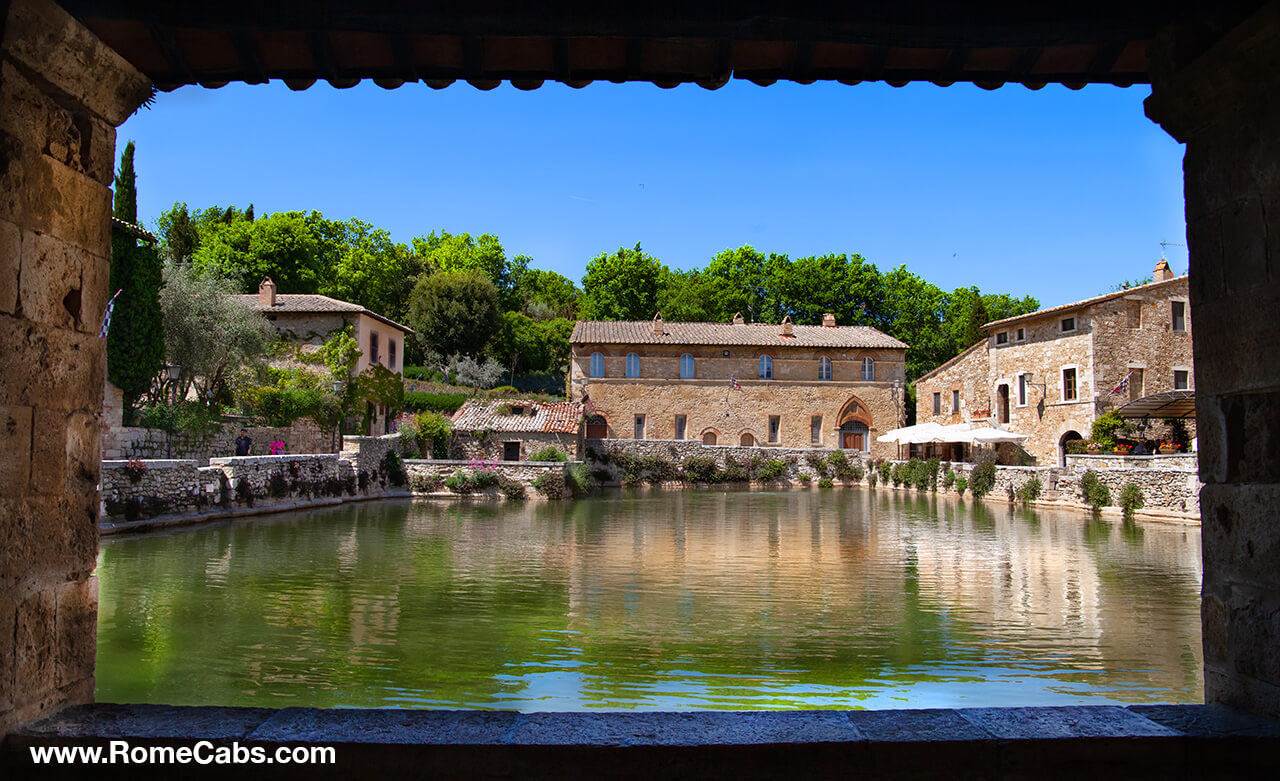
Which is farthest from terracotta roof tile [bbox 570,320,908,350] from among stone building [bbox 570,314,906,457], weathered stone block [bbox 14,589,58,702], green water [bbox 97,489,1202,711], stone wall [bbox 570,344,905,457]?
weathered stone block [bbox 14,589,58,702]

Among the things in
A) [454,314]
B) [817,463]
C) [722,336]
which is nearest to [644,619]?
[817,463]

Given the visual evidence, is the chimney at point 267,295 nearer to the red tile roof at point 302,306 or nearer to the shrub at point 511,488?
the red tile roof at point 302,306

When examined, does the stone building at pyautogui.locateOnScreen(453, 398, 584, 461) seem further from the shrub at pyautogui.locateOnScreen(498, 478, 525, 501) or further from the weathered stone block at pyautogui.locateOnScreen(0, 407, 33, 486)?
the weathered stone block at pyautogui.locateOnScreen(0, 407, 33, 486)

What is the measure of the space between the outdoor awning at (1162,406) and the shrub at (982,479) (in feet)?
14.7

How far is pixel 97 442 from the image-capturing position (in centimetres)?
343

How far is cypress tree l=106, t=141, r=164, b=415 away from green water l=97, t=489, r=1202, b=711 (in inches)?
275

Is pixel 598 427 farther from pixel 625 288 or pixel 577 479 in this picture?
pixel 625 288

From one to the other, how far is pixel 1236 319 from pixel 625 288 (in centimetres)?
5290

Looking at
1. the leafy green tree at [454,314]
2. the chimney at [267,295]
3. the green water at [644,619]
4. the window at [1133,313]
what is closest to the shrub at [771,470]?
the window at [1133,313]

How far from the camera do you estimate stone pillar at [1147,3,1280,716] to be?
115 inches

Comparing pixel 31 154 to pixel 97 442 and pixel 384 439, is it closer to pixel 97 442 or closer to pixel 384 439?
pixel 97 442

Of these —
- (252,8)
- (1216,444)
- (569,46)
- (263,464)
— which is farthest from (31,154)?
(263,464)

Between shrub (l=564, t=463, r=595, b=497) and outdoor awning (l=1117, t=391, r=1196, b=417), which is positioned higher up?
outdoor awning (l=1117, t=391, r=1196, b=417)

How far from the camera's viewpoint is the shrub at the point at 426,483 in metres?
24.8
